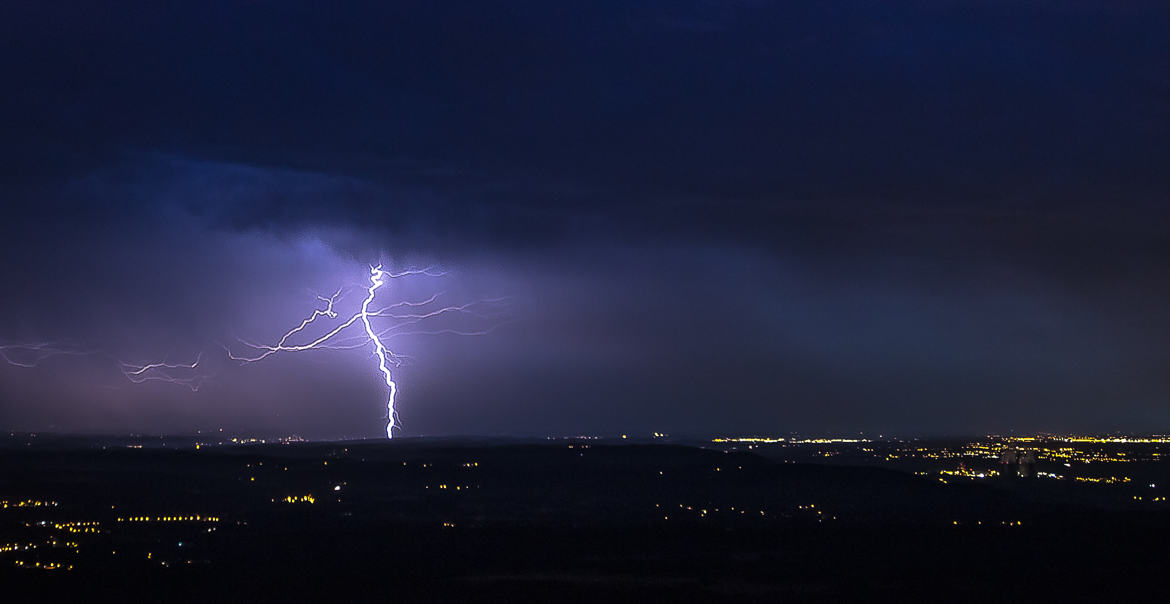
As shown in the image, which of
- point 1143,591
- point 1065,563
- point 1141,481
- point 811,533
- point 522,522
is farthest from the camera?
point 1141,481

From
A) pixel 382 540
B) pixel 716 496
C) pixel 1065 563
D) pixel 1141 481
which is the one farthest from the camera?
pixel 1141 481

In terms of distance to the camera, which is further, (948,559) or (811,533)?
(811,533)

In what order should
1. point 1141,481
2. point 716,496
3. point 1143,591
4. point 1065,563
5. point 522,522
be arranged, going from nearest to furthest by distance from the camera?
point 1143,591
point 1065,563
point 522,522
point 716,496
point 1141,481

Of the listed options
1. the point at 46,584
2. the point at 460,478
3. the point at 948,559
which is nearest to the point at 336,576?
the point at 46,584

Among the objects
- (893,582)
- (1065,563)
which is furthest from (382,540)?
(1065,563)

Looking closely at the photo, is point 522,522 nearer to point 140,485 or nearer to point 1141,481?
point 140,485

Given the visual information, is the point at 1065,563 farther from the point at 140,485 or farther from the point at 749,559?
the point at 140,485
